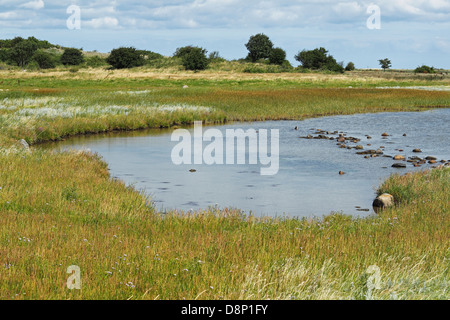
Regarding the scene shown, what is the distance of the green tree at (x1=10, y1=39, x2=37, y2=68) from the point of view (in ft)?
360

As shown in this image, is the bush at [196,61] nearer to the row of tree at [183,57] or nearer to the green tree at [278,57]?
the row of tree at [183,57]

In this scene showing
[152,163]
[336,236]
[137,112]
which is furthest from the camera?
[137,112]

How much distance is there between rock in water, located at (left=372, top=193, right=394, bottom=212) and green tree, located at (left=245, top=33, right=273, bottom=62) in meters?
111

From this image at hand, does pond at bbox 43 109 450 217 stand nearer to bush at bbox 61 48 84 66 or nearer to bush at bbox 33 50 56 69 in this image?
bush at bbox 33 50 56 69

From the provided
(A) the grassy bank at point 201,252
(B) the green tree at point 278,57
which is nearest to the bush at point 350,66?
(B) the green tree at point 278,57

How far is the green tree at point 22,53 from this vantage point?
10981cm

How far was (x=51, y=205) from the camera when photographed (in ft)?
33.1

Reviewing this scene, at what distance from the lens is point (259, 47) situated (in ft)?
398

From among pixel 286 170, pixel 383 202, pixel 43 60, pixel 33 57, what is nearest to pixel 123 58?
pixel 43 60

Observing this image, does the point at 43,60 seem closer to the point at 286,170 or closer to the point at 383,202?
the point at 286,170

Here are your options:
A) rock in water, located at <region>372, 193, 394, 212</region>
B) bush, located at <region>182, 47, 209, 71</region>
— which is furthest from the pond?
bush, located at <region>182, 47, 209, 71</region>
